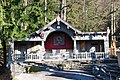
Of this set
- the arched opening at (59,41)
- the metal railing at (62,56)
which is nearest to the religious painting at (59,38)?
the arched opening at (59,41)

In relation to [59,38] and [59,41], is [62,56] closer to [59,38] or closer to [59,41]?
[59,41]

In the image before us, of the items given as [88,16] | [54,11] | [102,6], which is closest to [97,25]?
[88,16]

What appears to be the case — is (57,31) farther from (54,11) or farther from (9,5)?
(54,11)

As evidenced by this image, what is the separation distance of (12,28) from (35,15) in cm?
588

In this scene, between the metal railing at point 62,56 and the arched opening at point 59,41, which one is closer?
the metal railing at point 62,56

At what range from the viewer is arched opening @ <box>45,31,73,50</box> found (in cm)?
3512

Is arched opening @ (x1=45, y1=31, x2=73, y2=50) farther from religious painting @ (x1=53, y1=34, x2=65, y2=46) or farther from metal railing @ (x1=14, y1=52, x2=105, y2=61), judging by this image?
metal railing @ (x1=14, y1=52, x2=105, y2=61)

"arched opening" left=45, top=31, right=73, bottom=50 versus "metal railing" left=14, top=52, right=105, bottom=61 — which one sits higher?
"arched opening" left=45, top=31, right=73, bottom=50

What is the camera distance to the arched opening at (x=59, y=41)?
3512cm

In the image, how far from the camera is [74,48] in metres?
33.5

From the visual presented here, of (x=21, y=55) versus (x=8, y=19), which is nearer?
(x=8, y=19)

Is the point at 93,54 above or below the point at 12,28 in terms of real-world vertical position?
below

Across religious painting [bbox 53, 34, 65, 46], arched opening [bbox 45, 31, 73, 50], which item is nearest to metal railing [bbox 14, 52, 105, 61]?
arched opening [bbox 45, 31, 73, 50]

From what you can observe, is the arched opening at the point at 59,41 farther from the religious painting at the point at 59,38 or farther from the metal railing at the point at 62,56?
the metal railing at the point at 62,56
